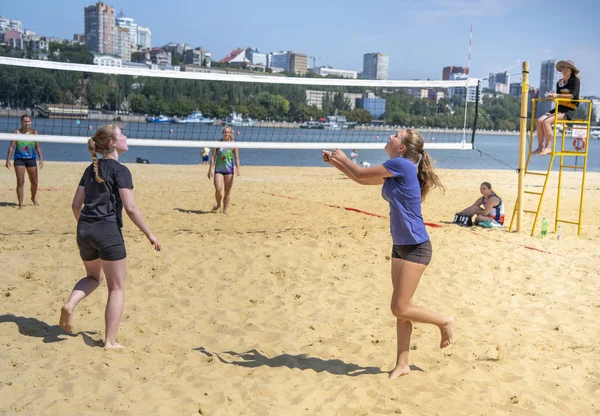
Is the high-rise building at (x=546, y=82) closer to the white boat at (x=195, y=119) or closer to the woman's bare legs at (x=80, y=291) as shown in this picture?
the white boat at (x=195, y=119)

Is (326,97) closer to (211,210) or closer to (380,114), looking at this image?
(380,114)

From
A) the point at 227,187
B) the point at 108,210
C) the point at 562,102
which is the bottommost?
the point at 227,187

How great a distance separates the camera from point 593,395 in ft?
12.8

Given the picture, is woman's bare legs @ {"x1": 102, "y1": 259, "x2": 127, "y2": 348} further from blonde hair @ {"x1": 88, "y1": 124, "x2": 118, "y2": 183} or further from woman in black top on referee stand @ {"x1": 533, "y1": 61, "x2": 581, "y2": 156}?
woman in black top on referee stand @ {"x1": 533, "y1": 61, "x2": 581, "y2": 156}

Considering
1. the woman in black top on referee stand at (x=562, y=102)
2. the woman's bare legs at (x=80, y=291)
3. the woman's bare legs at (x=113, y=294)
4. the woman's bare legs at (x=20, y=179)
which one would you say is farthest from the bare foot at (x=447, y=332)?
the woman's bare legs at (x=20, y=179)

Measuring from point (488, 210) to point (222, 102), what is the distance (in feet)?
15.7

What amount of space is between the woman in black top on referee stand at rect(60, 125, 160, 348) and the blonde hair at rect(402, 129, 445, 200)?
1.74 meters

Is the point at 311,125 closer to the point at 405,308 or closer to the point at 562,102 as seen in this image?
the point at 562,102

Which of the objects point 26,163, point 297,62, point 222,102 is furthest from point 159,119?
point 297,62

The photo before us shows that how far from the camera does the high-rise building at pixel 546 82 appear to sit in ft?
32.7

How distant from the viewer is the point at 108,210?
4.18 m

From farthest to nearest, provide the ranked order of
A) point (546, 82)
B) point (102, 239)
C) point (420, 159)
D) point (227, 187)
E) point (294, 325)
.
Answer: point (546, 82)
point (227, 187)
point (294, 325)
point (102, 239)
point (420, 159)

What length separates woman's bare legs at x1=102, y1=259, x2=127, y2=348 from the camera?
420cm

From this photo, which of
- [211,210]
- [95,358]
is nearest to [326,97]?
[211,210]
